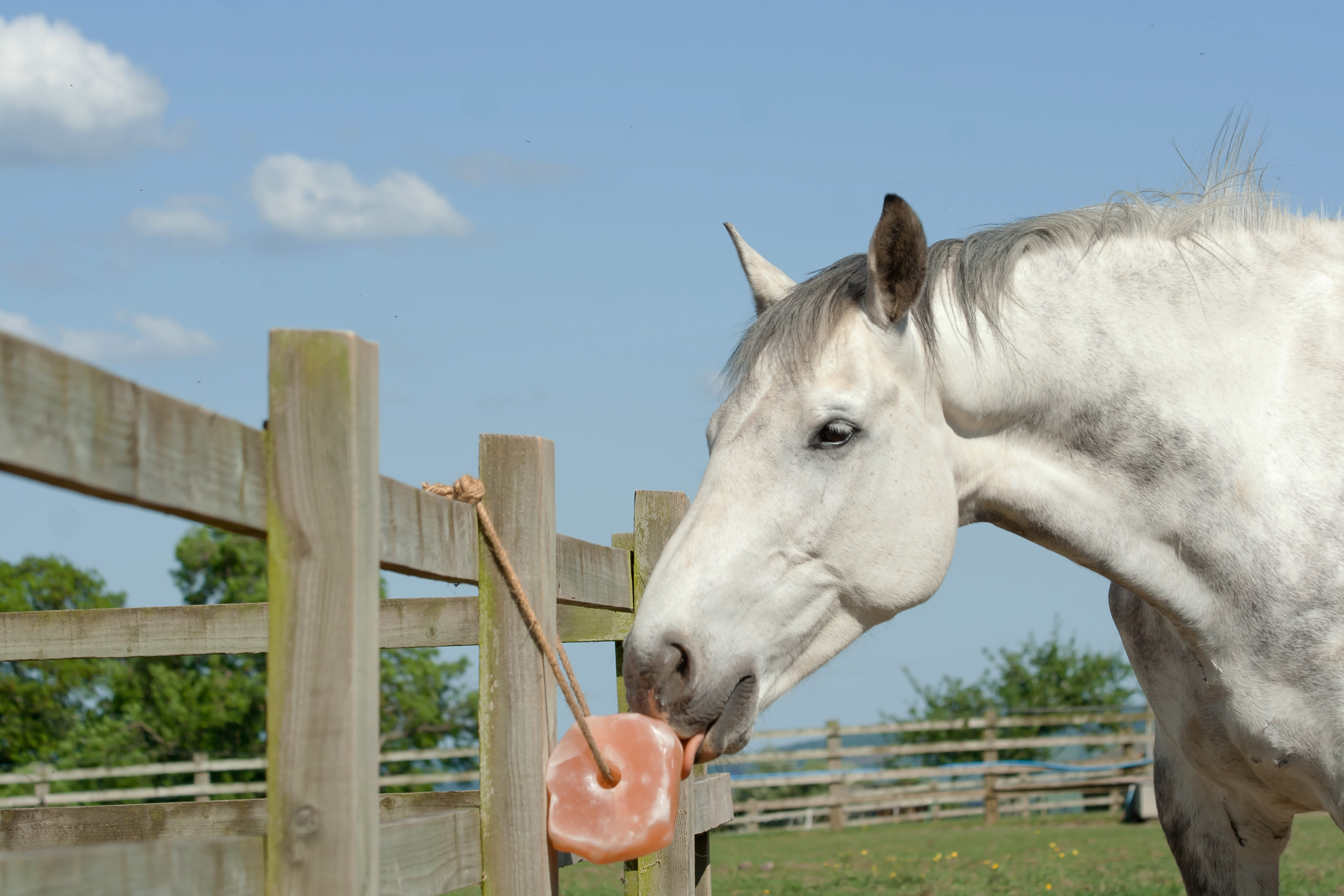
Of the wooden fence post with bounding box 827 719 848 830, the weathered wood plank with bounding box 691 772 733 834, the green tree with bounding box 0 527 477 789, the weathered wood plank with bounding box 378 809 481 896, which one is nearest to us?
the weathered wood plank with bounding box 378 809 481 896

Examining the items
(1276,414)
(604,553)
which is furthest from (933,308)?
(604,553)

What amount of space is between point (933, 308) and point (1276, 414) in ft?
2.94

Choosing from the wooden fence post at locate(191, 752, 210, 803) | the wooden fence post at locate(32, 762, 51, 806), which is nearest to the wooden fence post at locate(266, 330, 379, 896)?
the wooden fence post at locate(191, 752, 210, 803)

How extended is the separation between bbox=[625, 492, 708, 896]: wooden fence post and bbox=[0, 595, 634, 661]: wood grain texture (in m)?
0.25

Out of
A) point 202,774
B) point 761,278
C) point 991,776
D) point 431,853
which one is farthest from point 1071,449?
point 991,776

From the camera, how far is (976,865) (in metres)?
10.7

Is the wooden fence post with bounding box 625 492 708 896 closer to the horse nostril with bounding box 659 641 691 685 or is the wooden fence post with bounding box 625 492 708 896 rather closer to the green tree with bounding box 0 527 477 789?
the horse nostril with bounding box 659 641 691 685

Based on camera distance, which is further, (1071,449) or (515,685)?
(1071,449)

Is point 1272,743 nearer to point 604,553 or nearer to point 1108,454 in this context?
point 1108,454

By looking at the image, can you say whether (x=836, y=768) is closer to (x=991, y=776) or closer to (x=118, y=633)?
(x=991, y=776)

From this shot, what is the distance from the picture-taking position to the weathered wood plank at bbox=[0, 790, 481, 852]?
2.94 meters

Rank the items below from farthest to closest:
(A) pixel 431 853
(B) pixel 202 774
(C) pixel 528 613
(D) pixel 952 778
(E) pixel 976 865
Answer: (D) pixel 952 778
(B) pixel 202 774
(E) pixel 976 865
(C) pixel 528 613
(A) pixel 431 853

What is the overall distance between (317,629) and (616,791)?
0.92m

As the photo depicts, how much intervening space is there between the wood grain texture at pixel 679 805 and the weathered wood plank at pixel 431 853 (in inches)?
50.8
